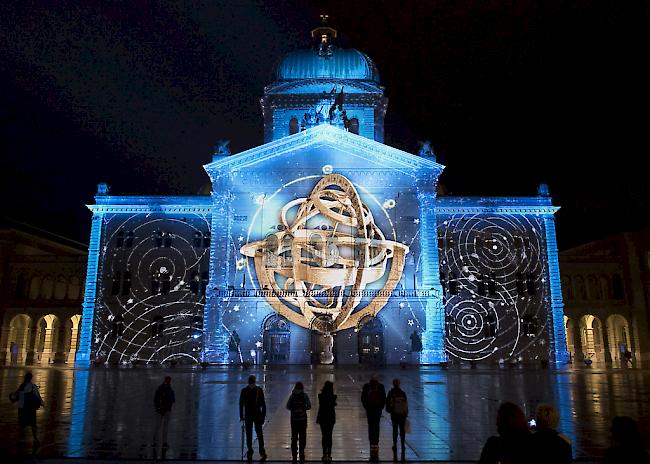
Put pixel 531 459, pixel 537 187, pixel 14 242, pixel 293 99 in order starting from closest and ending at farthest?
pixel 531 459
pixel 537 187
pixel 293 99
pixel 14 242

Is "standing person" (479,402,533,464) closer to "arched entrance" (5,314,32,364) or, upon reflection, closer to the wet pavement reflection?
the wet pavement reflection

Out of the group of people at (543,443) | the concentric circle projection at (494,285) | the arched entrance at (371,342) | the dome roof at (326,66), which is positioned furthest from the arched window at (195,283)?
the group of people at (543,443)

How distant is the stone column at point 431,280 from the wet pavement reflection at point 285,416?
15427mm

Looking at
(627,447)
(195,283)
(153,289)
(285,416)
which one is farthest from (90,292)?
(627,447)

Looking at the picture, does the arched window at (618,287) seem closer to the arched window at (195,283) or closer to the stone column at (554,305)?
the stone column at (554,305)

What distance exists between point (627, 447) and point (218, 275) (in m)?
43.1

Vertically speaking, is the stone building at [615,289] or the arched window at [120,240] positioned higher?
the arched window at [120,240]

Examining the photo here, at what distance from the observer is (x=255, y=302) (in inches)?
1795

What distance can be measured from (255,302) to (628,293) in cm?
3906

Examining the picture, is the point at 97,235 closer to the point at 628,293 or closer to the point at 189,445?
the point at 189,445

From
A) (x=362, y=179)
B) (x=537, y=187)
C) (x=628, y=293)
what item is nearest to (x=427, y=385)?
(x=362, y=179)

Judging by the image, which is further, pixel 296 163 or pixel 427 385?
pixel 296 163

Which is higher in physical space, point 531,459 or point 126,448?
point 531,459

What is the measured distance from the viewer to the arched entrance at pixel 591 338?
6341cm
